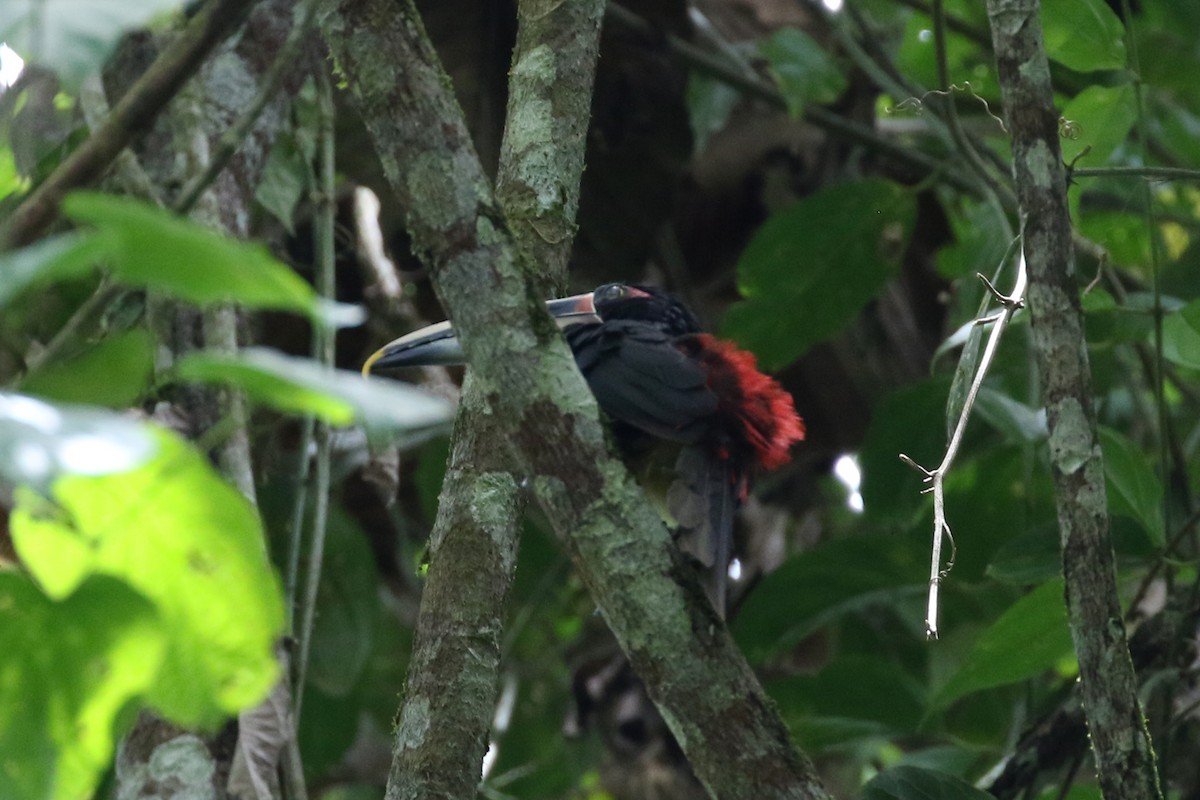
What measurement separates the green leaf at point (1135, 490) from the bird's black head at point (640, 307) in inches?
47.7

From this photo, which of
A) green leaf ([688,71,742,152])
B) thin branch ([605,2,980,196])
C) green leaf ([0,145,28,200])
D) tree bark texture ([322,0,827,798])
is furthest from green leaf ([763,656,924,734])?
green leaf ([0,145,28,200])

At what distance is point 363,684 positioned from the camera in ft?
13.9

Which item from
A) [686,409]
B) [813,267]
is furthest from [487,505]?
[813,267]

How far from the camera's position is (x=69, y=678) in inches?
36.8

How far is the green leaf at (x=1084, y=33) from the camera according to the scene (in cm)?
228

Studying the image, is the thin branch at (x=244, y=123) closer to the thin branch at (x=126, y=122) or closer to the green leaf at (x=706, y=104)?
the thin branch at (x=126, y=122)

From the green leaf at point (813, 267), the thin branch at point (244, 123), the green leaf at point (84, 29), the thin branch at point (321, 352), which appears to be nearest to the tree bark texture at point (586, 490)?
the thin branch at point (244, 123)

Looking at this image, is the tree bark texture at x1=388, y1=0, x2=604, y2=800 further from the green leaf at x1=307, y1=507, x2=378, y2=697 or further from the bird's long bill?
the green leaf at x1=307, y1=507, x2=378, y2=697

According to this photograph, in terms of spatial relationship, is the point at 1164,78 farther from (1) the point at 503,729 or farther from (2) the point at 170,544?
(2) the point at 170,544

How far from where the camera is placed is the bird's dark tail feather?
2793 millimetres

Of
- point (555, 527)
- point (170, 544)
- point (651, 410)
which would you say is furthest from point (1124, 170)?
point (170, 544)

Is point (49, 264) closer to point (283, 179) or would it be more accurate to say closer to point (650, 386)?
point (650, 386)

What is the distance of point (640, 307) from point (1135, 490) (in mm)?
1371

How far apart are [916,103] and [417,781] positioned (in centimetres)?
139
